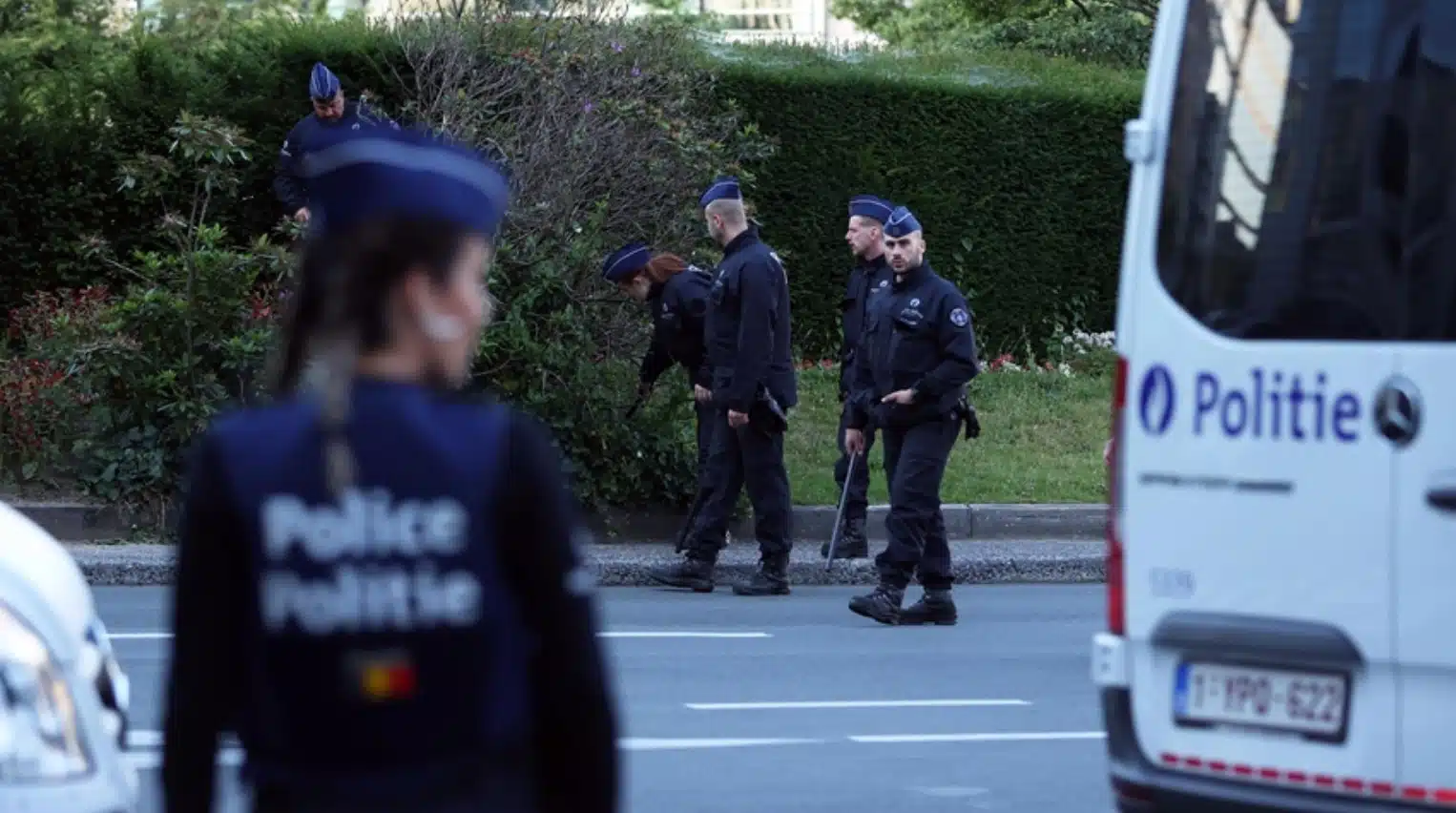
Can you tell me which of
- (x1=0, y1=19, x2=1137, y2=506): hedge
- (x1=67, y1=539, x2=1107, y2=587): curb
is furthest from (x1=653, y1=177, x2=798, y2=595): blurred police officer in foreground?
(x1=0, y1=19, x2=1137, y2=506): hedge

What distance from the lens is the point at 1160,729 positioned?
5145 mm

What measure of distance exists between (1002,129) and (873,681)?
1136 centimetres

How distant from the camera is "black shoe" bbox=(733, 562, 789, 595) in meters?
12.6

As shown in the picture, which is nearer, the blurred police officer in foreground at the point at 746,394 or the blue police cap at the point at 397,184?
the blue police cap at the point at 397,184

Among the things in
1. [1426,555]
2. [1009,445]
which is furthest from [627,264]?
[1426,555]

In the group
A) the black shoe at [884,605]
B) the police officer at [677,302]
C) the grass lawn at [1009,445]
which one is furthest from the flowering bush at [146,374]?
the black shoe at [884,605]

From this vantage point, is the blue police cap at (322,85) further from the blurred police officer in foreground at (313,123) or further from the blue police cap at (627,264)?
the blue police cap at (627,264)

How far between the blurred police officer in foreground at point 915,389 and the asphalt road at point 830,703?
1.06ft

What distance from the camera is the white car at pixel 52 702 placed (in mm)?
3816

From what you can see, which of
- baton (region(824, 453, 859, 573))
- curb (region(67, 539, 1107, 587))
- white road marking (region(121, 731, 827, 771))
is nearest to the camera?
white road marking (region(121, 731, 827, 771))

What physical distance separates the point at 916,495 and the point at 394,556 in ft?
28.4

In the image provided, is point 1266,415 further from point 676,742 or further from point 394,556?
point 676,742

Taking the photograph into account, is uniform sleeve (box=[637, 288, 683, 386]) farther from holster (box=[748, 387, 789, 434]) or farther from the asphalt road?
the asphalt road

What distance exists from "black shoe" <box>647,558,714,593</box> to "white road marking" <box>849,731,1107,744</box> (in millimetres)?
4434
